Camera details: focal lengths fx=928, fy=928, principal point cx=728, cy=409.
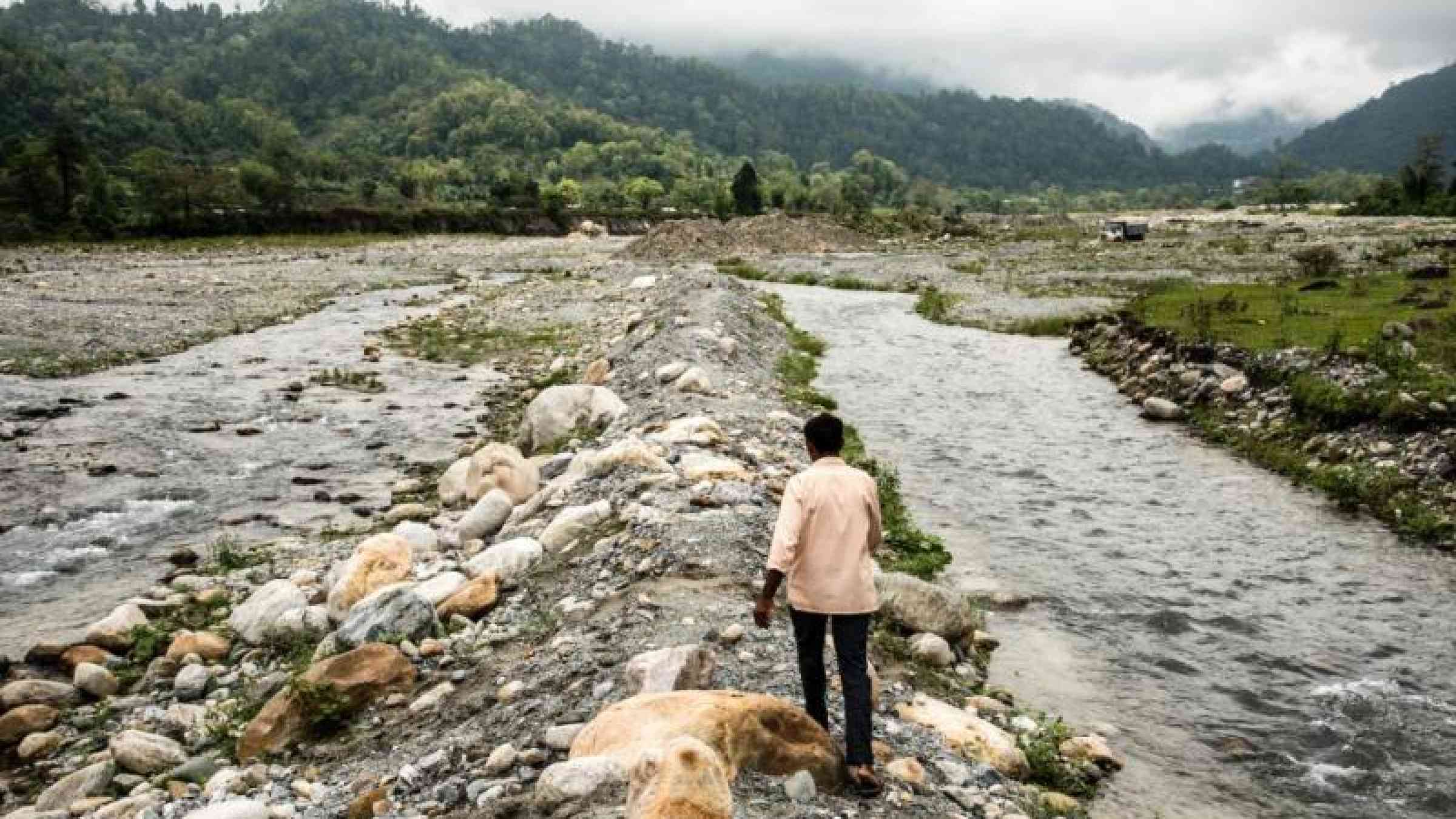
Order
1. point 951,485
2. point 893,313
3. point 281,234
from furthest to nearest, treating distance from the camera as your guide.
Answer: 1. point 281,234
2. point 893,313
3. point 951,485

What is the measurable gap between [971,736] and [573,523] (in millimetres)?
5368

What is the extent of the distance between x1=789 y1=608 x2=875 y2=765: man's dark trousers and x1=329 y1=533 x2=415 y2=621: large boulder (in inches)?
222

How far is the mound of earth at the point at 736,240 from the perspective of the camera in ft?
247

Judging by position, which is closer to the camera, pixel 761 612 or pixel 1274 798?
pixel 761 612

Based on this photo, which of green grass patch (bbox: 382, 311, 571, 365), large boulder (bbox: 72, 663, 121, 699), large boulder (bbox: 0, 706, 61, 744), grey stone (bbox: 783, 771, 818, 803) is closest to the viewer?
grey stone (bbox: 783, 771, 818, 803)

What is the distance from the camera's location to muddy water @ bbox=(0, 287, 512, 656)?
492 inches

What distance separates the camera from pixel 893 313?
42.2 m

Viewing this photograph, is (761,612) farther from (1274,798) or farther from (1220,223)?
(1220,223)

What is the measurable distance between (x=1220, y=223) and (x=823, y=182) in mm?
96032

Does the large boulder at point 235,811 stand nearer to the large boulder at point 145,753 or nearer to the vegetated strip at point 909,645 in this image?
the large boulder at point 145,753

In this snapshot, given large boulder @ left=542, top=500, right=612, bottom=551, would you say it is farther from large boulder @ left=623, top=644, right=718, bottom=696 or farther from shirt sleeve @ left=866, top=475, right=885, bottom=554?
shirt sleeve @ left=866, top=475, right=885, bottom=554

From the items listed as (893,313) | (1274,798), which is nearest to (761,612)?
(1274,798)

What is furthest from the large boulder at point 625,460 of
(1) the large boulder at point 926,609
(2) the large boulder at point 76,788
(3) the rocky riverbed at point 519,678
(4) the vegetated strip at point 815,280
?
(4) the vegetated strip at point 815,280

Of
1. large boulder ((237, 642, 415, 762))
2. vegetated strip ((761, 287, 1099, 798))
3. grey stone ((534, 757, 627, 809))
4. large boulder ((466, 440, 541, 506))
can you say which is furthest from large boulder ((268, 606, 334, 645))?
vegetated strip ((761, 287, 1099, 798))
